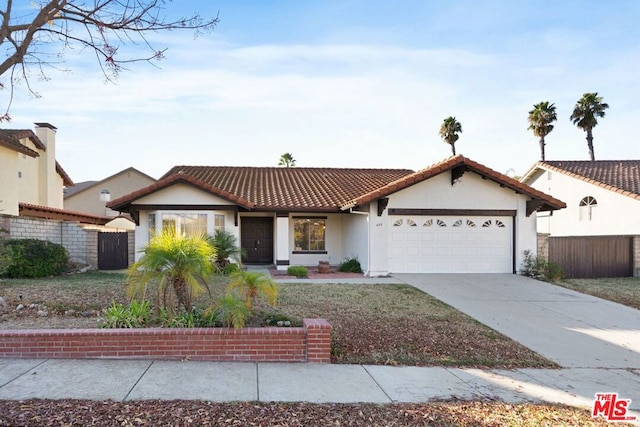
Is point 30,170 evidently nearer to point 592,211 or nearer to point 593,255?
point 593,255

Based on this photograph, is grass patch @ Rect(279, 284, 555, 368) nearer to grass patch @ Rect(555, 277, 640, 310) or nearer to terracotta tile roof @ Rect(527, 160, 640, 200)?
grass patch @ Rect(555, 277, 640, 310)

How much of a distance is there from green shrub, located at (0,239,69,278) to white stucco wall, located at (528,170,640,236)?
62.9 feet

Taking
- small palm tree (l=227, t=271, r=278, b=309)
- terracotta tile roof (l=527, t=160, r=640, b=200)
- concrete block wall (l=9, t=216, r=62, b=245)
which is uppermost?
terracotta tile roof (l=527, t=160, r=640, b=200)

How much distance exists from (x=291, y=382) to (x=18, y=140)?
21789 mm

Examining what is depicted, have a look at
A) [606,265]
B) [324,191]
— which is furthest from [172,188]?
[606,265]

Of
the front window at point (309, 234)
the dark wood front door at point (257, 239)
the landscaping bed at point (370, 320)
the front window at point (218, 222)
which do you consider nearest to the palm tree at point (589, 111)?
the front window at point (309, 234)

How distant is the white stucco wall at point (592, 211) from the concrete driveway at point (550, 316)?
613cm

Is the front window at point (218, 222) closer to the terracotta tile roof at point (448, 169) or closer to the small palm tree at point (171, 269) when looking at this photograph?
the terracotta tile roof at point (448, 169)

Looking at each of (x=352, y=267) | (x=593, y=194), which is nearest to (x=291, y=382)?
(x=352, y=267)

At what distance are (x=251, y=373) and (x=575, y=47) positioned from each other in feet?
42.7

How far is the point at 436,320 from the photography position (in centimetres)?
870

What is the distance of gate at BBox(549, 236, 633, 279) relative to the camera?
1603cm

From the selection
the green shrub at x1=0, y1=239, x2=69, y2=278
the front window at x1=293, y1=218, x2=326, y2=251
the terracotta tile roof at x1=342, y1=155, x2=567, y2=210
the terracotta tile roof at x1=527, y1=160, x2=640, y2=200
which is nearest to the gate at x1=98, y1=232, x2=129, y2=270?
the green shrub at x1=0, y1=239, x2=69, y2=278

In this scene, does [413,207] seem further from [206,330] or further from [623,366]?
[206,330]
